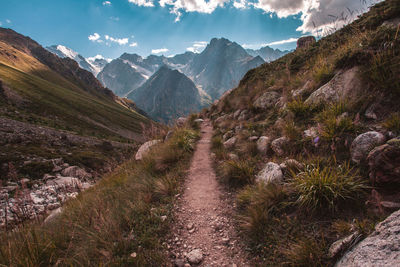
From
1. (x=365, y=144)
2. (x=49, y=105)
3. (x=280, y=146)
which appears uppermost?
(x=365, y=144)

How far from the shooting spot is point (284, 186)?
122 inches

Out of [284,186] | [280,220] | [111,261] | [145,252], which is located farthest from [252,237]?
[111,261]

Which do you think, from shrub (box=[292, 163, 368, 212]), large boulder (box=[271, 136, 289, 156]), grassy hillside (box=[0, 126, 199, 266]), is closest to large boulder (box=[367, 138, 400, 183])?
shrub (box=[292, 163, 368, 212])

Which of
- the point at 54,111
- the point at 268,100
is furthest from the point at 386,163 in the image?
the point at 54,111

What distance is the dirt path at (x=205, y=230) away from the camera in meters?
2.76

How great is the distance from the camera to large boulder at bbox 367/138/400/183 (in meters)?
2.25

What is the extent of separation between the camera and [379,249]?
64.5 inches

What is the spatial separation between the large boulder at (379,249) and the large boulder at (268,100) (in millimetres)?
6903

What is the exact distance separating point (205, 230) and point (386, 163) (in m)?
3.10

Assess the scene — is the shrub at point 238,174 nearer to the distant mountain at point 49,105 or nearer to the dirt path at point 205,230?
the dirt path at point 205,230

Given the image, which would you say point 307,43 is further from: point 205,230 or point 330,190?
point 205,230

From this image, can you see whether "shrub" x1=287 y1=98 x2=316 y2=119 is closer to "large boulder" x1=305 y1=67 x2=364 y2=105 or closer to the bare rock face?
"large boulder" x1=305 y1=67 x2=364 y2=105

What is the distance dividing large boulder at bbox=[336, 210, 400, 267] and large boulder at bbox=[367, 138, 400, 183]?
728 millimetres

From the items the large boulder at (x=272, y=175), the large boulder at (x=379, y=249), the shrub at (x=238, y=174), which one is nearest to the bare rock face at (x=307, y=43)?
the shrub at (x=238, y=174)
